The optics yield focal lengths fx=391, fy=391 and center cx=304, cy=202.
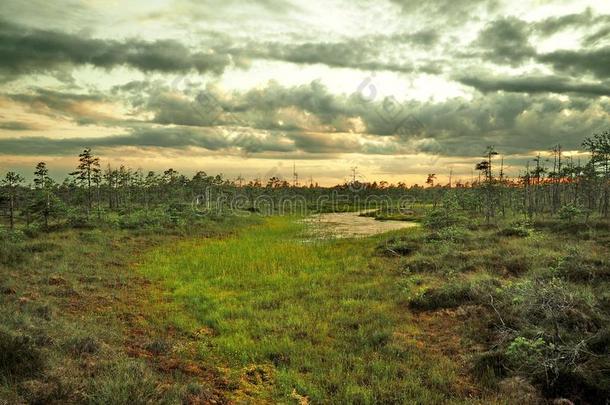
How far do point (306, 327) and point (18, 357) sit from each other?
7401 millimetres

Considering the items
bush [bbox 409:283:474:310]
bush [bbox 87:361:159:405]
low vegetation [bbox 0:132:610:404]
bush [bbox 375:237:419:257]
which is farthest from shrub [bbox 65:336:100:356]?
bush [bbox 375:237:419:257]

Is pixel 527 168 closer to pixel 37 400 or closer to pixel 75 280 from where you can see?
pixel 75 280

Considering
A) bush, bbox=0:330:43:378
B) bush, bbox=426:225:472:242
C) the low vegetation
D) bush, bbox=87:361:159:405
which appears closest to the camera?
bush, bbox=87:361:159:405

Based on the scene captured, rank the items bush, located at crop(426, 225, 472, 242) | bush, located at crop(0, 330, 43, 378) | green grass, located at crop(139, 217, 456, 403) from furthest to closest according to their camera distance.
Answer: bush, located at crop(426, 225, 472, 242)
green grass, located at crop(139, 217, 456, 403)
bush, located at crop(0, 330, 43, 378)

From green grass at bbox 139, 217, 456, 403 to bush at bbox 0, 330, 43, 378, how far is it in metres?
3.88

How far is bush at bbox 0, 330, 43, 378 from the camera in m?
6.95

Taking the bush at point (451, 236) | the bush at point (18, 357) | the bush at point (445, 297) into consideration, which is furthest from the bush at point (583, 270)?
the bush at point (18, 357)

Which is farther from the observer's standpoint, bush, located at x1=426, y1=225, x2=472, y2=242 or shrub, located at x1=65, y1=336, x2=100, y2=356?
bush, located at x1=426, y1=225, x2=472, y2=242

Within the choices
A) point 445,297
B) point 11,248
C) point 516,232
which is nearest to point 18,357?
point 445,297

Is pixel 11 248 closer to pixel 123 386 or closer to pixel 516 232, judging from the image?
pixel 123 386

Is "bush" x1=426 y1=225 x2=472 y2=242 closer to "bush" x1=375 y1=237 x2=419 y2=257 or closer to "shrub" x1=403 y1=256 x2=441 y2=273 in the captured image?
"bush" x1=375 y1=237 x2=419 y2=257

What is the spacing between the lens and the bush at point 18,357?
22.8 feet

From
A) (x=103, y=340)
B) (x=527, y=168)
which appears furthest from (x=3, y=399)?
(x=527, y=168)

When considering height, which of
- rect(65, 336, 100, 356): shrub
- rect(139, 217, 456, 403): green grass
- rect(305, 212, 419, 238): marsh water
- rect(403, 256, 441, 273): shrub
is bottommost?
rect(305, 212, 419, 238): marsh water
